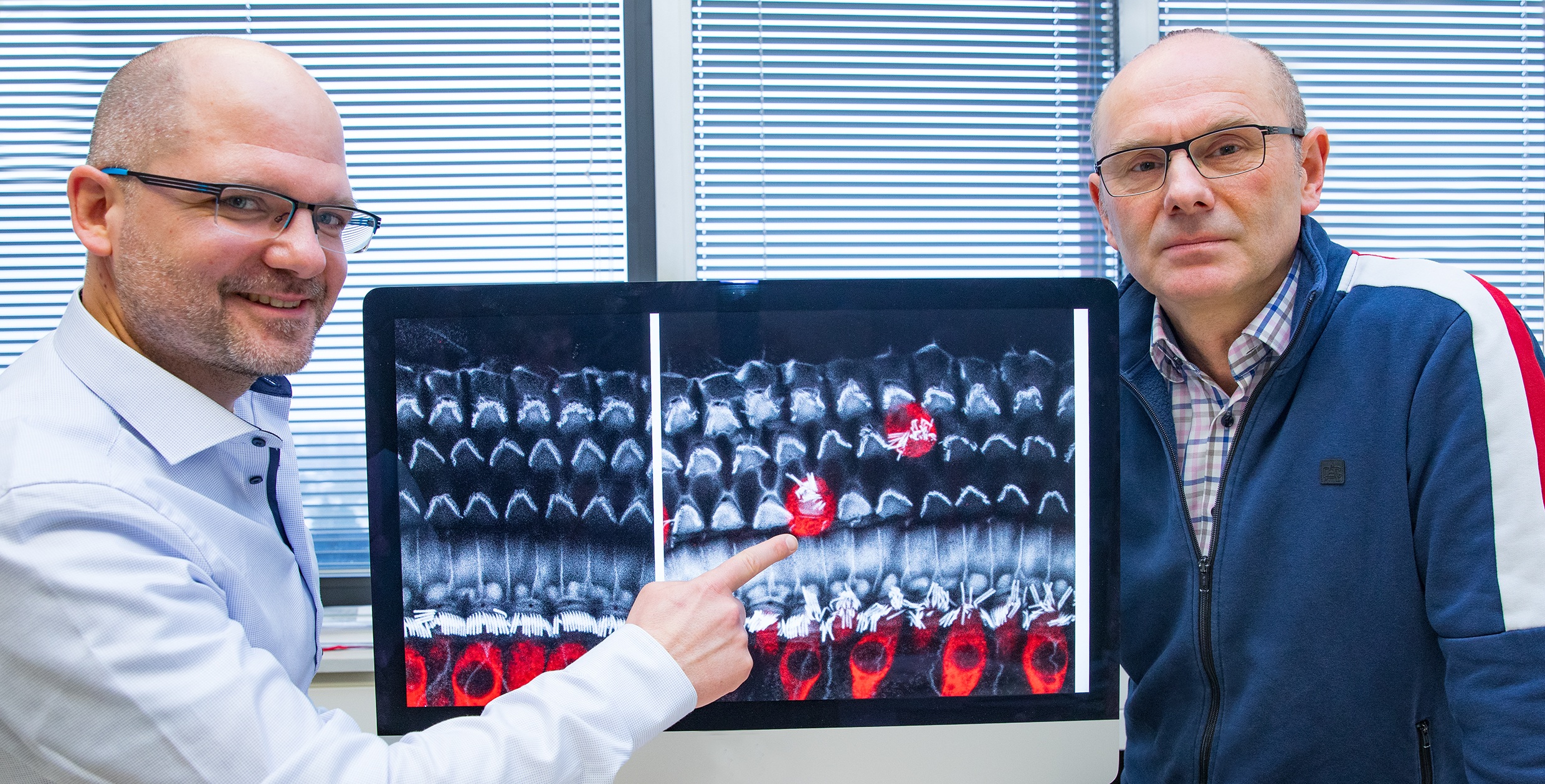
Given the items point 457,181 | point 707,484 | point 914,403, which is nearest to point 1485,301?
point 914,403

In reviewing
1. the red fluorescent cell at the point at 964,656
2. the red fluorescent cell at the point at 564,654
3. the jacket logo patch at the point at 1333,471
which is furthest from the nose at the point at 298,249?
the jacket logo patch at the point at 1333,471

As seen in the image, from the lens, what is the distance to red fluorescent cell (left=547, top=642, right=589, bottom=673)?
81 centimetres

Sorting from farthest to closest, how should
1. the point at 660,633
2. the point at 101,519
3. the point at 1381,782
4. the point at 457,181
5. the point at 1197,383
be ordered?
1. the point at 457,181
2. the point at 1197,383
3. the point at 1381,782
4. the point at 660,633
5. the point at 101,519

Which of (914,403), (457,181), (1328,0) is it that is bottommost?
(914,403)

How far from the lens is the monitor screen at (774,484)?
2.62 ft

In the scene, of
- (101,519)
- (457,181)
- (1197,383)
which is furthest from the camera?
(457,181)

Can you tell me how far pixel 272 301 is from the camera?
0.83 meters

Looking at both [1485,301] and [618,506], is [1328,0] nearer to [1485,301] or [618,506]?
[1485,301]

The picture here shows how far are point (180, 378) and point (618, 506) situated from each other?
1.57 feet

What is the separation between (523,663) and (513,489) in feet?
0.59

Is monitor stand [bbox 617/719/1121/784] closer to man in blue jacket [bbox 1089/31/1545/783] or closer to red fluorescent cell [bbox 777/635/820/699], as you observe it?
red fluorescent cell [bbox 777/635/820/699]

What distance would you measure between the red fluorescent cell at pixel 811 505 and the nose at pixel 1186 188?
1.69 feet

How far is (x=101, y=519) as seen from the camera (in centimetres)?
64

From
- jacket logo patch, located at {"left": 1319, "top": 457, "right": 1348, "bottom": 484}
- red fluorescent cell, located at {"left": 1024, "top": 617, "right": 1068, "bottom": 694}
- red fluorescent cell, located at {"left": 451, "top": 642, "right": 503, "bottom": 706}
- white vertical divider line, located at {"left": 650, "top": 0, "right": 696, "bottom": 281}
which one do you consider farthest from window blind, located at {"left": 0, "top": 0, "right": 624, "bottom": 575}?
jacket logo patch, located at {"left": 1319, "top": 457, "right": 1348, "bottom": 484}
